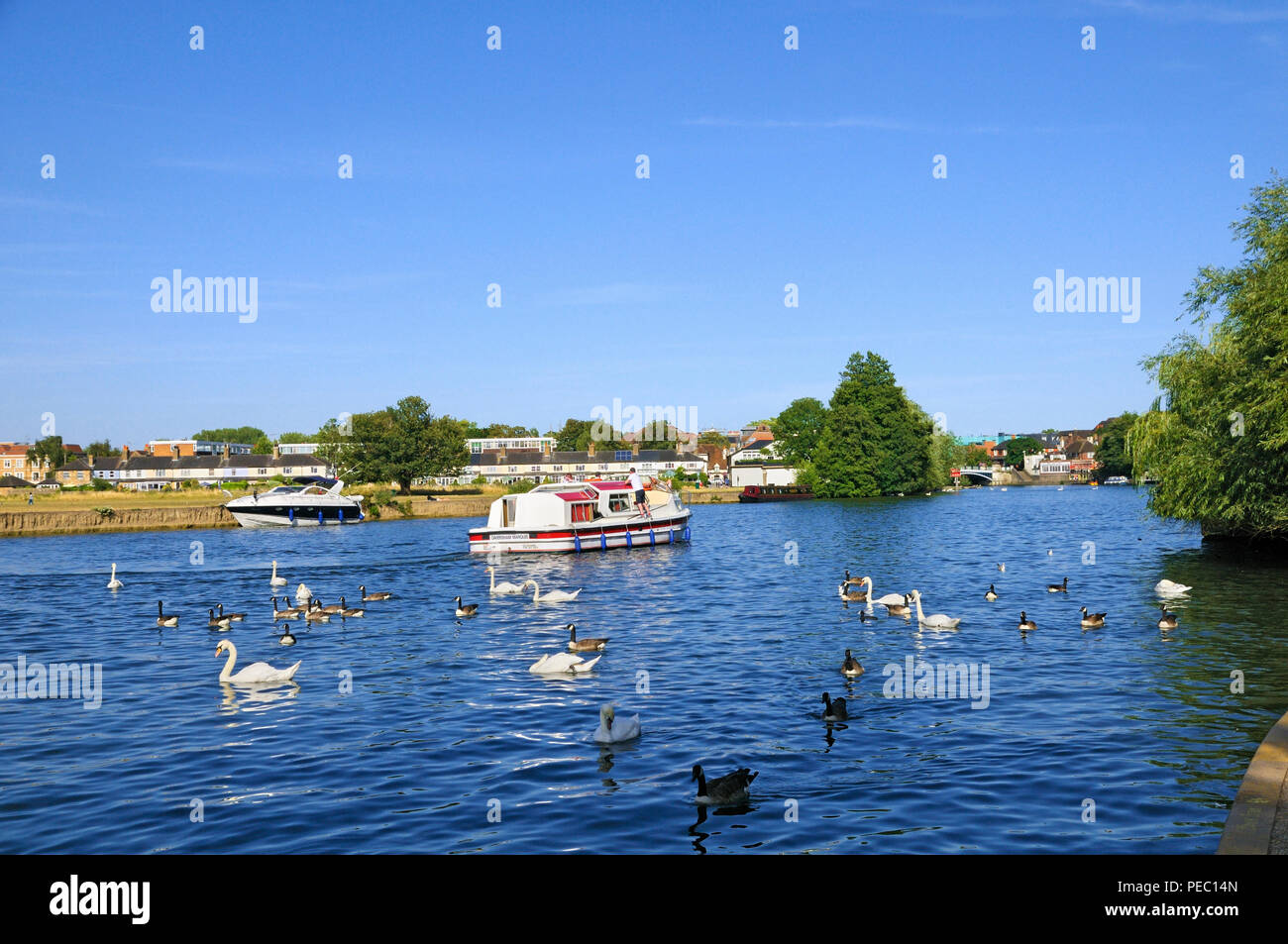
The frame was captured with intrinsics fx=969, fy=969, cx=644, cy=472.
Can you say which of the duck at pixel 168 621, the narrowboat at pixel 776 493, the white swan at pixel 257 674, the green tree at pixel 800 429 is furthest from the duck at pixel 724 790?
the green tree at pixel 800 429

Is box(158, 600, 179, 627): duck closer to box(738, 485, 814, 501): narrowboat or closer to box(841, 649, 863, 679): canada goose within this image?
box(841, 649, 863, 679): canada goose

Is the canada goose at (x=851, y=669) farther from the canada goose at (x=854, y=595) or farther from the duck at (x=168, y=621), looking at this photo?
the duck at (x=168, y=621)

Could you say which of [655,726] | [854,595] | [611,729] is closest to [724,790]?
[611,729]

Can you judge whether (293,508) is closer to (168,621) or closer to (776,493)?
(168,621)

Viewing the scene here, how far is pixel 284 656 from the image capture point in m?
27.2

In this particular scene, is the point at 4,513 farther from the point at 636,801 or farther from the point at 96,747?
the point at 636,801

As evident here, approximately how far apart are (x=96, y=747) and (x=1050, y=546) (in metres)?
53.7

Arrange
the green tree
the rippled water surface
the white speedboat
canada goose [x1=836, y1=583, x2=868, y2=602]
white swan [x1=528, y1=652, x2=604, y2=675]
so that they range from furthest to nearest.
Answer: the green tree
the white speedboat
canada goose [x1=836, y1=583, x2=868, y2=602]
white swan [x1=528, y1=652, x2=604, y2=675]
the rippled water surface

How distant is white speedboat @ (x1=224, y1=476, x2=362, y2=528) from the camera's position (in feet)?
311

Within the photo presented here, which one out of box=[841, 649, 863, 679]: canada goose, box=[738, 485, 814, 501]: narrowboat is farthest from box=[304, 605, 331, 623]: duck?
box=[738, 485, 814, 501]: narrowboat

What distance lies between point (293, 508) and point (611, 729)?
86814mm

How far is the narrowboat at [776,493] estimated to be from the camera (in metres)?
145

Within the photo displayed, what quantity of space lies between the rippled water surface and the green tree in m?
128
